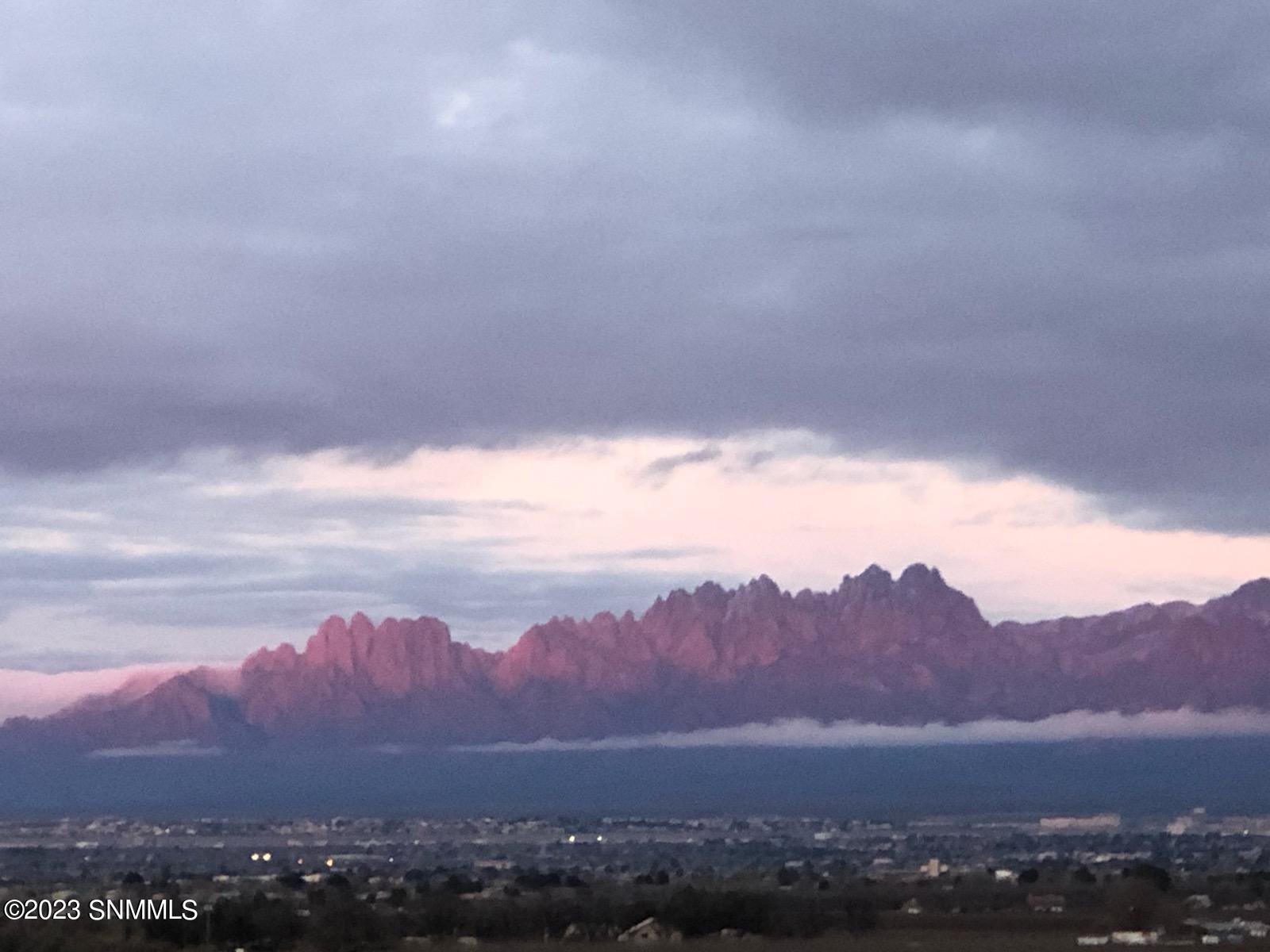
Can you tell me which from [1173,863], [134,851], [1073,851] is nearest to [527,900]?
[1173,863]

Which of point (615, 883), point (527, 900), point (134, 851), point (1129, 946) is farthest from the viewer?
point (134, 851)

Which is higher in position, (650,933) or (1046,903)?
(650,933)

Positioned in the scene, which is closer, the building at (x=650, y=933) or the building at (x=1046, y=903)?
the building at (x=650, y=933)

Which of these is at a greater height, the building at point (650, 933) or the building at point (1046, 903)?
the building at point (650, 933)

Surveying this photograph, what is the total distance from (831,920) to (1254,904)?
2143 cm

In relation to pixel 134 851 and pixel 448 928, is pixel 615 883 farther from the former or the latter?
pixel 134 851

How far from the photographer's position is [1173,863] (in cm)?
13500

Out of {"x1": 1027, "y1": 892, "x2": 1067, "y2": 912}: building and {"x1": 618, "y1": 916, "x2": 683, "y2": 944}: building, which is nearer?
{"x1": 618, "y1": 916, "x2": 683, "y2": 944}: building

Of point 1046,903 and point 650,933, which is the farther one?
point 1046,903

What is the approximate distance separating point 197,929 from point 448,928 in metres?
11.2

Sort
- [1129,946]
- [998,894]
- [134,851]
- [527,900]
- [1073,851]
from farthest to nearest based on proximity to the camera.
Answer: [134,851]
[1073,851]
[998,894]
[527,900]
[1129,946]

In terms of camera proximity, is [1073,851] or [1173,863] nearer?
[1173,863]

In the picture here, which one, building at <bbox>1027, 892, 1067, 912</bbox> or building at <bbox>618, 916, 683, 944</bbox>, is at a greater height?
building at <bbox>618, 916, 683, 944</bbox>

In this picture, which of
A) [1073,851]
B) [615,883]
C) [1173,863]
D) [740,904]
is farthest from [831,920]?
[1073,851]
